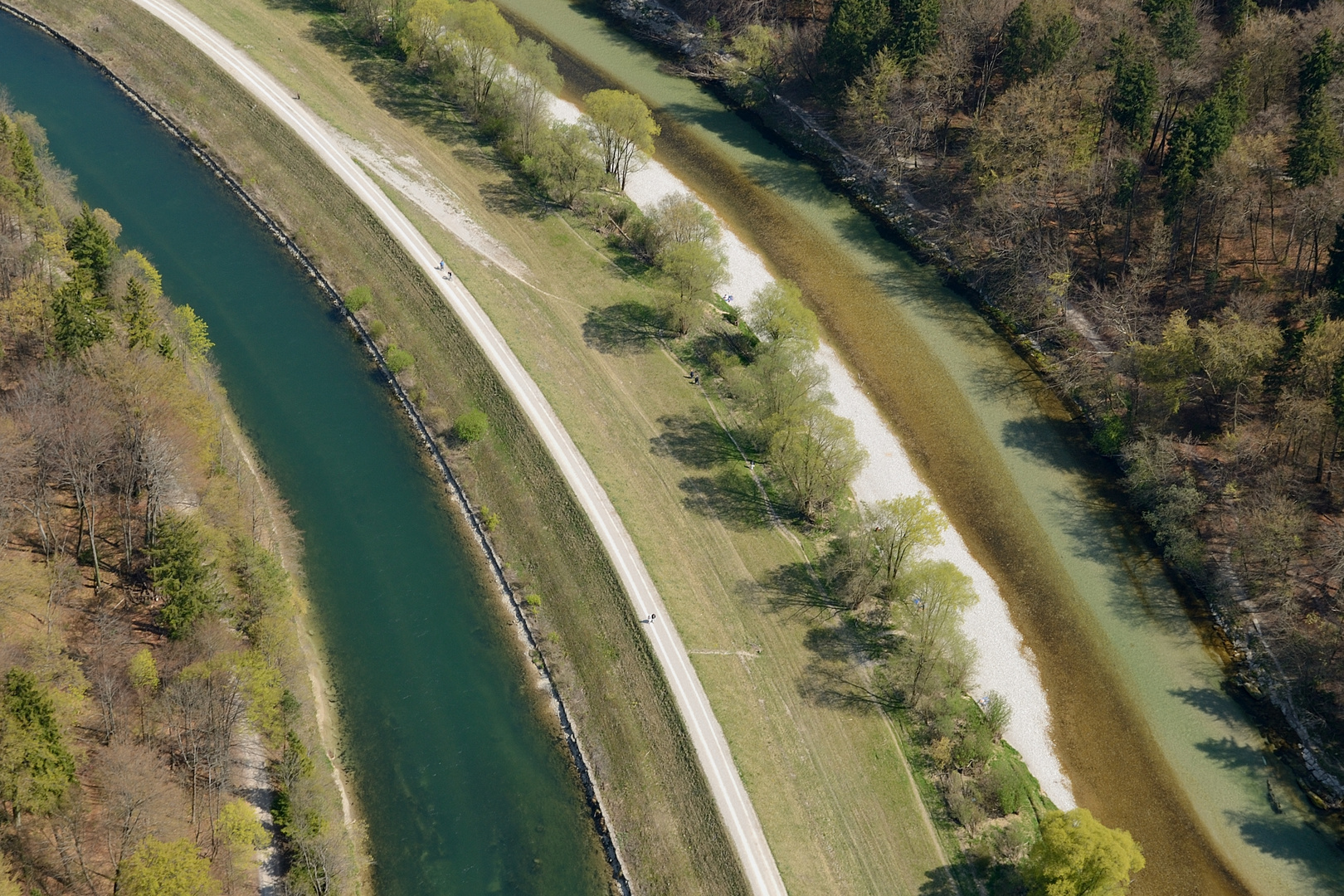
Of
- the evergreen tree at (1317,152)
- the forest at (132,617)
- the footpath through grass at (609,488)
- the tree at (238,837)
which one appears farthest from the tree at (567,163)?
the tree at (238,837)

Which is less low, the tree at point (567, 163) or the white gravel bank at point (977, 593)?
the tree at point (567, 163)

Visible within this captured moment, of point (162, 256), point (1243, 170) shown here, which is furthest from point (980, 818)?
point (162, 256)

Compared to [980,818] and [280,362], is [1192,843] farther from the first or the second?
[280,362]

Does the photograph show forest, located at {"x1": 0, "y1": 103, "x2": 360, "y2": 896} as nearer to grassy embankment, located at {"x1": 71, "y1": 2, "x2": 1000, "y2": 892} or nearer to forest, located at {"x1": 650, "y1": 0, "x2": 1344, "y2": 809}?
grassy embankment, located at {"x1": 71, "y1": 2, "x2": 1000, "y2": 892}

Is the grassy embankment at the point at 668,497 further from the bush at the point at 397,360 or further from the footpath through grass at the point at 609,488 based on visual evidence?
the bush at the point at 397,360

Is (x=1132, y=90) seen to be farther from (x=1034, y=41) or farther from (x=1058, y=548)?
(x=1058, y=548)
